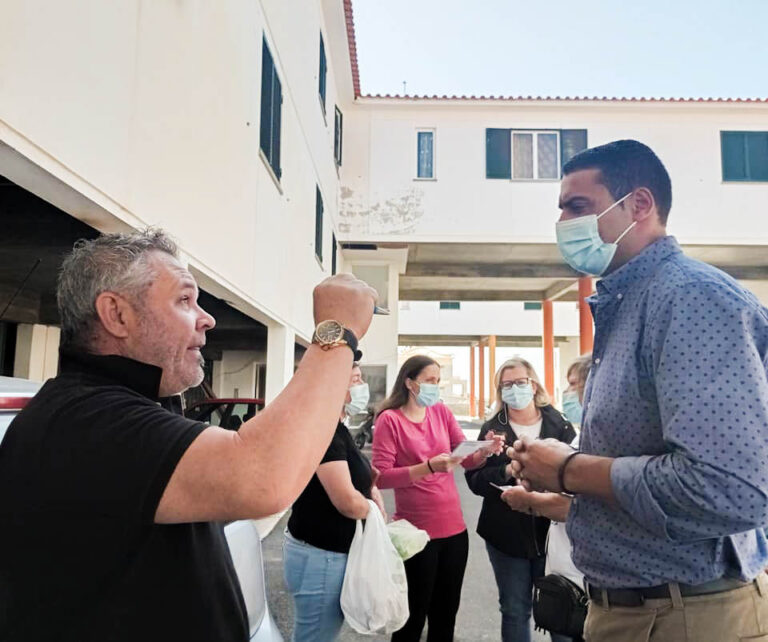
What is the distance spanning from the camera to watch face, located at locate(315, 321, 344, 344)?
120 cm

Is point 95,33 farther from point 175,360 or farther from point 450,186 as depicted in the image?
point 450,186

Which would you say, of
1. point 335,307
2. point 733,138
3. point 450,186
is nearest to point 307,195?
point 450,186

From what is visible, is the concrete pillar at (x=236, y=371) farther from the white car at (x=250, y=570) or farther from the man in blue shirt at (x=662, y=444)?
the man in blue shirt at (x=662, y=444)

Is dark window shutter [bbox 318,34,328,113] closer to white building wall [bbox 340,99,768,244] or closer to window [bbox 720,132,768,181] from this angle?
white building wall [bbox 340,99,768,244]

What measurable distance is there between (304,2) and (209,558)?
8.05 m

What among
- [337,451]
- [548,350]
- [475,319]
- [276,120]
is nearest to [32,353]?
[276,120]

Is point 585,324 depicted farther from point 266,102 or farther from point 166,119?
point 166,119

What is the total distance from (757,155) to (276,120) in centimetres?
1176

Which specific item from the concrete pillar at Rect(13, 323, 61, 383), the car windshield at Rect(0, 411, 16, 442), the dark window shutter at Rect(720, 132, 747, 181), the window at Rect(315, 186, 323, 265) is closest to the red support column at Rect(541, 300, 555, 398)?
the dark window shutter at Rect(720, 132, 747, 181)

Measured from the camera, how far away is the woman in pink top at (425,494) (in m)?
3.15

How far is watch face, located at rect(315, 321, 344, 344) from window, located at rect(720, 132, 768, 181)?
1405 cm

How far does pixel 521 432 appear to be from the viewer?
11.4 ft

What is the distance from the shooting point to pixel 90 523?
98cm

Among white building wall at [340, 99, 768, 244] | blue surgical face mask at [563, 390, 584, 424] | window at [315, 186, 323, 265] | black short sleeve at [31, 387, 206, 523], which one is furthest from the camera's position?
white building wall at [340, 99, 768, 244]
